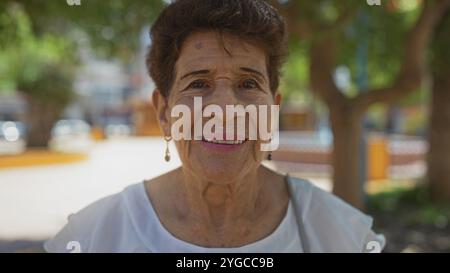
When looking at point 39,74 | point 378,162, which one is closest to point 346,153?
point 378,162

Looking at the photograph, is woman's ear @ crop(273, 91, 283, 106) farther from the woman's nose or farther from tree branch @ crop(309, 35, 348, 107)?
tree branch @ crop(309, 35, 348, 107)

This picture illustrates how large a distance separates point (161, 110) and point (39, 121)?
13.0 meters

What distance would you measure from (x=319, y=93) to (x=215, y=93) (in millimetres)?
4078

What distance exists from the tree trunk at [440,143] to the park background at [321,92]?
1 centimetres

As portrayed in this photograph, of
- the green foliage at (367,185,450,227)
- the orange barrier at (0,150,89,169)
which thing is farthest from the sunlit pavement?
the green foliage at (367,185,450,227)

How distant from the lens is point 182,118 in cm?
138

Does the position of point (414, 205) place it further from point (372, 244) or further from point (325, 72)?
point (372, 244)

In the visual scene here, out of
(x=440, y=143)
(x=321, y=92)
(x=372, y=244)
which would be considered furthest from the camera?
(x=440, y=143)

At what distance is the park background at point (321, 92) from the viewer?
388cm

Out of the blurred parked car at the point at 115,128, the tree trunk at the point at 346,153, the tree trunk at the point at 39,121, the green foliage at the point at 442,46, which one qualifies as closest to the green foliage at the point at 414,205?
the tree trunk at the point at 346,153

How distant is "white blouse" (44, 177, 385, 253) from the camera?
1.45 metres

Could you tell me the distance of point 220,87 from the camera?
53.1 inches
